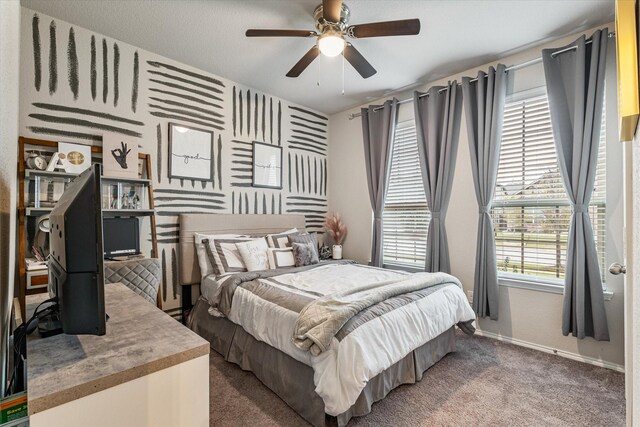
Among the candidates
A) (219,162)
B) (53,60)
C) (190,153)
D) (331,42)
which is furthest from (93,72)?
(331,42)

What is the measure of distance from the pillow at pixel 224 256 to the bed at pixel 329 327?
11cm

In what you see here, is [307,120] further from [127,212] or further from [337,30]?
[127,212]

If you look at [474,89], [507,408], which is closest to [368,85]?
[474,89]

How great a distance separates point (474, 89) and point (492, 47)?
42 cm

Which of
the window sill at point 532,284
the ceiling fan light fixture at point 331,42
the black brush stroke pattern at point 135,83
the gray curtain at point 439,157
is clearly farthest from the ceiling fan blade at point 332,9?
the window sill at point 532,284

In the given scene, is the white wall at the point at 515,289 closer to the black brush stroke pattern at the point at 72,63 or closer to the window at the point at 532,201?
the window at the point at 532,201

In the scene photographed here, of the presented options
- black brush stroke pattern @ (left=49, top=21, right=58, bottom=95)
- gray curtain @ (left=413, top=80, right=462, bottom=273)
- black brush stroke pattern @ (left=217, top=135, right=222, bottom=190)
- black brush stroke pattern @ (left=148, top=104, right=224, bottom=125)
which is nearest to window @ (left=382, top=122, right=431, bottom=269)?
gray curtain @ (left=413, top=80, right=462, bottom=273)

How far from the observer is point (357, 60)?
248 centimetres

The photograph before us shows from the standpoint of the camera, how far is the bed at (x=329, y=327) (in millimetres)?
1662

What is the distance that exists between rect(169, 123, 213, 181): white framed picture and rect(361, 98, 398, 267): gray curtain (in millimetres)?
2055

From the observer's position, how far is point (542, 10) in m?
2.35

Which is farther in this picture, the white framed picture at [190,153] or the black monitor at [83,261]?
the white framed picture at [190,153]

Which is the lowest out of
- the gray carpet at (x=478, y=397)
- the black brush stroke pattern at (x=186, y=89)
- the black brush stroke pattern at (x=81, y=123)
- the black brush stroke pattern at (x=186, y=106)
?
the gray carpet at (x=478, y=397)

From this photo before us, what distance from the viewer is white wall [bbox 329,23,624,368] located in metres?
2.42
